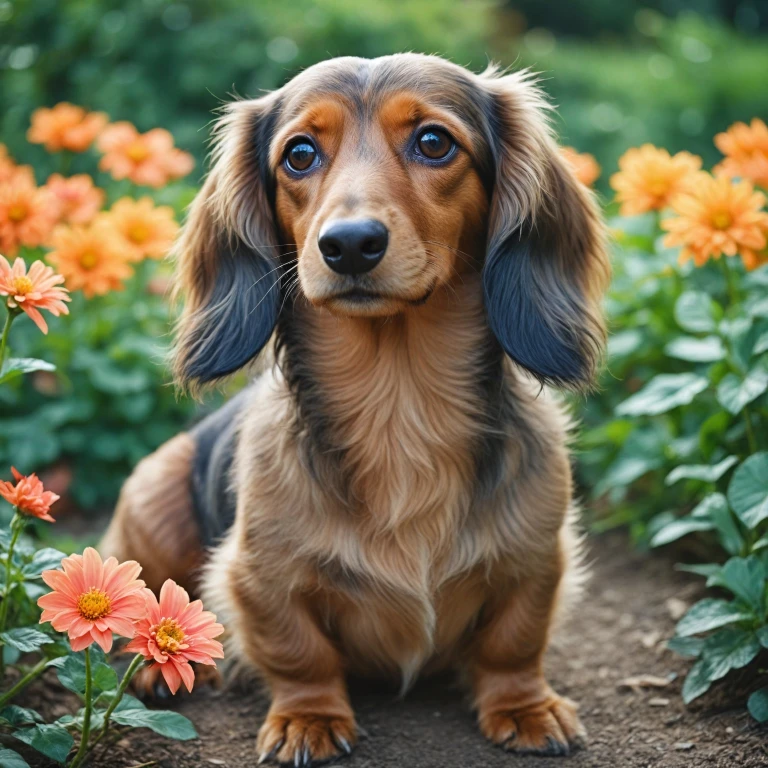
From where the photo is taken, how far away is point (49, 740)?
2168 millimetres

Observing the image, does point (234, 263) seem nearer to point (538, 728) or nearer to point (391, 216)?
point (391, 216)

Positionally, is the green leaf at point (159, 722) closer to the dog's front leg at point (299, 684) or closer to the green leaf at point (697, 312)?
the dog's front leg at point (299, 684)

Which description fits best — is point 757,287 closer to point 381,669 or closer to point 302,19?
point 381,669

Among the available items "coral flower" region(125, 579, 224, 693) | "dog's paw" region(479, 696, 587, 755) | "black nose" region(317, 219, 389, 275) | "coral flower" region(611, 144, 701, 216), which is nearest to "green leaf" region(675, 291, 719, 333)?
"coral flower" region(611, 144, 701, 216)

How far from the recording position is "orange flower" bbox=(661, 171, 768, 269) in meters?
3.14

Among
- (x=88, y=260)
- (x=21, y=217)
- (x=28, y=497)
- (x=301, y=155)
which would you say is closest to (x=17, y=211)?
(x=21, y=217)

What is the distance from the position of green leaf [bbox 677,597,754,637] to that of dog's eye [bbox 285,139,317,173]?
160cm

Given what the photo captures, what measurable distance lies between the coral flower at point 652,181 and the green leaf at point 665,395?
33.1 inches

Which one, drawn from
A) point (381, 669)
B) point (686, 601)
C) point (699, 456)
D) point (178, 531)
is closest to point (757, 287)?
point (699, 456)

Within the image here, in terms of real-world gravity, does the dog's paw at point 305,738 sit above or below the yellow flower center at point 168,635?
below

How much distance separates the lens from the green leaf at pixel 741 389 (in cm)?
289

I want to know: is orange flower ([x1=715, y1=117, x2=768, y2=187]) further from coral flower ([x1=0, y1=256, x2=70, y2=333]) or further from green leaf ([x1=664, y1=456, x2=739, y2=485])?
coral flower ([x1=0, y1=256, x2=70, y2=333])

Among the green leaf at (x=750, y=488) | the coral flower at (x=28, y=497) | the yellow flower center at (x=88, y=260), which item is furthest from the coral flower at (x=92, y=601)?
the yellow flower center at (x=88, y=260)

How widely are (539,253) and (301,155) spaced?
2.33 ft
